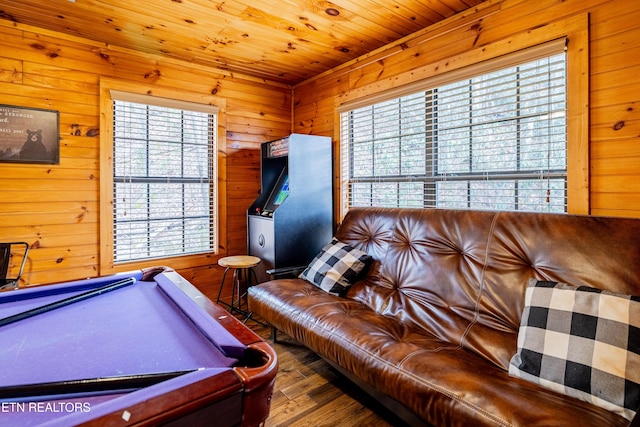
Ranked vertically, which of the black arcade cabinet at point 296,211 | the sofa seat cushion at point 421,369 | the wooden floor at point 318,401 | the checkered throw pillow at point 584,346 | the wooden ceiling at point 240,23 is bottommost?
the wooden floor at point 318,401

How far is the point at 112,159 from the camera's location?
2.95m

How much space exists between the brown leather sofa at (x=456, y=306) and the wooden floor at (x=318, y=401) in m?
0.26

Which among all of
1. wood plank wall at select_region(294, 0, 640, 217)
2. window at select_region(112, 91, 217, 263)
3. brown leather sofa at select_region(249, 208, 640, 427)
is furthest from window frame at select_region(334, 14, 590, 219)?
window at select_region(112, 91, 217, 263)

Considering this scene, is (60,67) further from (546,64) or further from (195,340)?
(546,64)

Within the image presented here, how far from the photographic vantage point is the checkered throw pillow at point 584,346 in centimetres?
117

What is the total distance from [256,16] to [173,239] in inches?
85.3

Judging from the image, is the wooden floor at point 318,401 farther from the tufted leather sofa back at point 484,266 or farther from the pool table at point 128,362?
the pool table at point 128,362

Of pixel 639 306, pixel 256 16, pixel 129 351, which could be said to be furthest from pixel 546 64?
pixel 129 351

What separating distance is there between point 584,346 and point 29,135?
12.2ft

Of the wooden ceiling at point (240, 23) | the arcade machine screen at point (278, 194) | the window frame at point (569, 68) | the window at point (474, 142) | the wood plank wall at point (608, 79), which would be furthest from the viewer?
the arcade machine screen at point (278, 194)

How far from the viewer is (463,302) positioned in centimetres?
188

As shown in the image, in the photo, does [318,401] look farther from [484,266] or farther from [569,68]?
[569,68]

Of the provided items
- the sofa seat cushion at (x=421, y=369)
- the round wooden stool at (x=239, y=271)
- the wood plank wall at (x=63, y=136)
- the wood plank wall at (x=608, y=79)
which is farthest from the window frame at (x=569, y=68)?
the wood plank wall at (x=63, y=136)

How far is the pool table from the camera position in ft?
2.41
